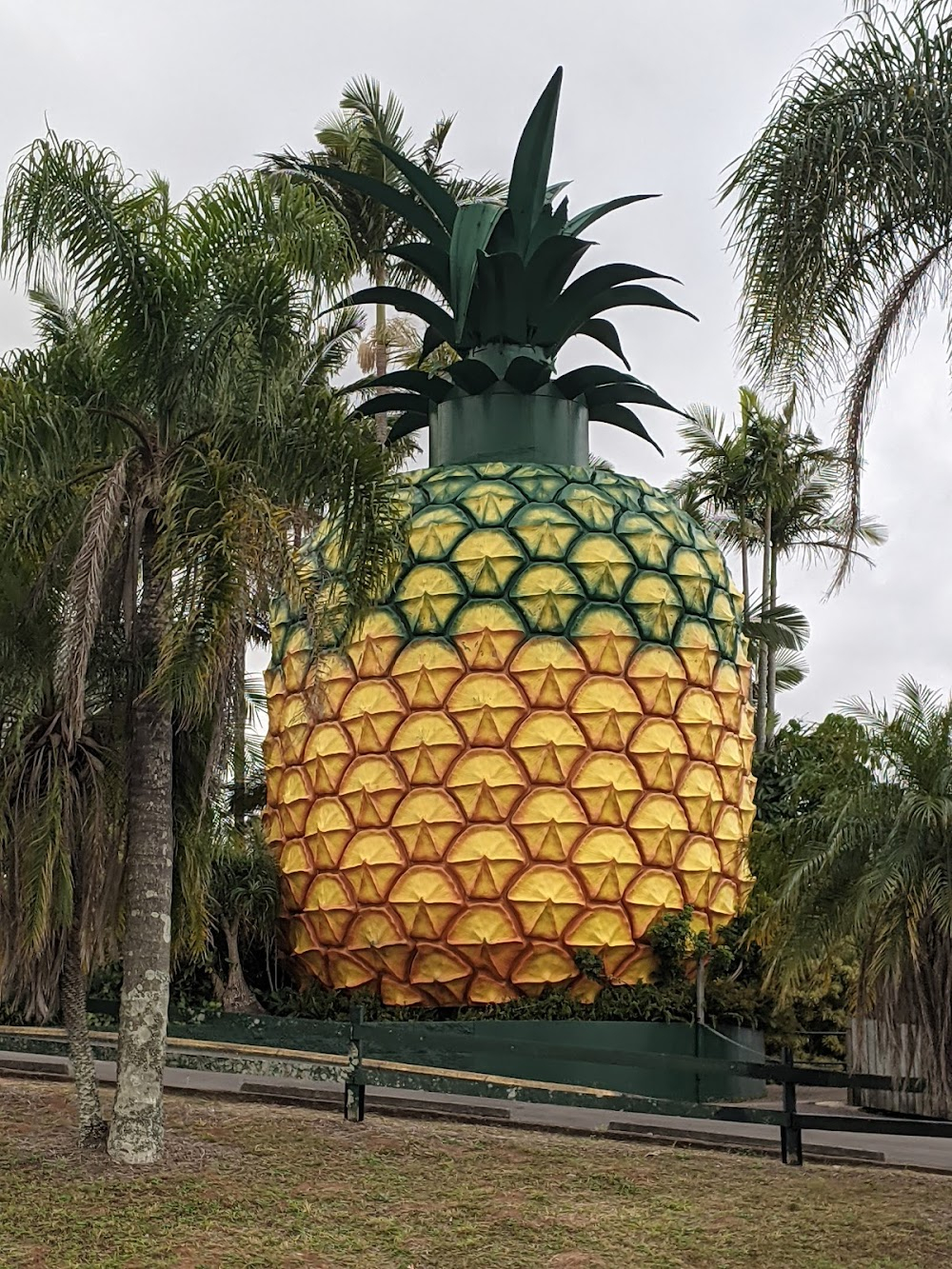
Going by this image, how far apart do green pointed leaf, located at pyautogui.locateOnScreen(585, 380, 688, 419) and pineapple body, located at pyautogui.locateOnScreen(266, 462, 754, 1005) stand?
4.99 feet

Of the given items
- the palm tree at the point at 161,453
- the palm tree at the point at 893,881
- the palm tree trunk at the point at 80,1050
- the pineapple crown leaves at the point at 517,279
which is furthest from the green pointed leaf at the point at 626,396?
the palm tree trunk at the point at 80,1050

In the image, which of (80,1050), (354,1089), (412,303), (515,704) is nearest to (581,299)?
(412,303)

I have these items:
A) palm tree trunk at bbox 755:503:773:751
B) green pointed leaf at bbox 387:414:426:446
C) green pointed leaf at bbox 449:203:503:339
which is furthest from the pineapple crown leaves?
palm tree trunk at bbox 755:503:773:751

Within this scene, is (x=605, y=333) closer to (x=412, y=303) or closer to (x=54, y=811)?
(x=412, y=303)

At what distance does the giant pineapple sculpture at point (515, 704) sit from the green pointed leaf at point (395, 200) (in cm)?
4

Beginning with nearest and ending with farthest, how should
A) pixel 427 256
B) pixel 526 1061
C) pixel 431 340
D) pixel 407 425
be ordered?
pixel 526 1061 < pixel 427 256 < pixel 431 340 < pixel 407 425

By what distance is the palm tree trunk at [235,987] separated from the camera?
1848cm

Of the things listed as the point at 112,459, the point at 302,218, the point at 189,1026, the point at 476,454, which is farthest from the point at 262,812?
the point at 302,218

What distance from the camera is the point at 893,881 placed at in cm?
1289

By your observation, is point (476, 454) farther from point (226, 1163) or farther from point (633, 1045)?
point (226, 1163)

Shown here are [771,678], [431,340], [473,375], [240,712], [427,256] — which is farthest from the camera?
[771,678]

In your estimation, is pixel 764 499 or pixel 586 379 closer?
pixel 586 379

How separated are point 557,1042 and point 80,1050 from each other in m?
7.10

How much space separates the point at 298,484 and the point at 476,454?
859 cm
